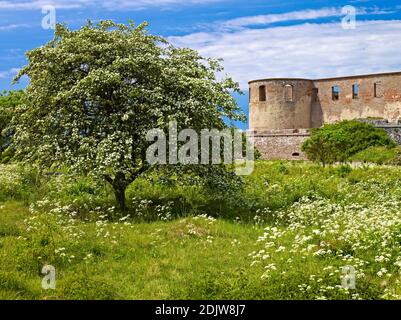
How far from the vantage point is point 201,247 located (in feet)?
33.7

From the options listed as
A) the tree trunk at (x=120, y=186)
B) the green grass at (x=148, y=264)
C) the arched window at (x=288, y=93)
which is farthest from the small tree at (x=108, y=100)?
the arched window at (x=288, y=93)

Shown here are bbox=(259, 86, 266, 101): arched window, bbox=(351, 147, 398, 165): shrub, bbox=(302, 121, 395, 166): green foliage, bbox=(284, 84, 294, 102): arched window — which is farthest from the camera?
bbox=(259, 86, 266, 101): arched window

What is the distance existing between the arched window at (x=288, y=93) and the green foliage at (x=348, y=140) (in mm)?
12696

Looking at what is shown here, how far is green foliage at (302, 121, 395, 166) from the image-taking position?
37.9 meters

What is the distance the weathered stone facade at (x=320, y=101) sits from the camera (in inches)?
2016

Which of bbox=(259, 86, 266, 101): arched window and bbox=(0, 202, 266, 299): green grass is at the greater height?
bbox=(259, 86, 266, 101): arched window

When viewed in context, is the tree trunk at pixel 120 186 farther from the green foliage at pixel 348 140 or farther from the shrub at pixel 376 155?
the green foliage at pixel 348 140

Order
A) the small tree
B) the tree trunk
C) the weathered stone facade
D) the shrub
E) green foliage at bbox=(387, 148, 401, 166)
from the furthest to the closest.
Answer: the weathered stone facade < the shrub < green foliage at bbox=(387, 148, 401, 166) < the tree trunk < the small tree

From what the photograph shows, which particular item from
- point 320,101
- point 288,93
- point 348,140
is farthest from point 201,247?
point 320,101

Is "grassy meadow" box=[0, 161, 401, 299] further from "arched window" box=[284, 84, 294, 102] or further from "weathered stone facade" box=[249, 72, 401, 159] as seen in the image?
"arched window" box=[284, 84, 294, 102]

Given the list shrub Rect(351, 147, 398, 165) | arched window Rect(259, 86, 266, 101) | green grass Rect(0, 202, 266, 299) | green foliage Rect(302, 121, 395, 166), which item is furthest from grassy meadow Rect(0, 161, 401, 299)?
arched window Rect(259, 86, 266, 101)

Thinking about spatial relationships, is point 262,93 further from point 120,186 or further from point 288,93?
point 120,186
